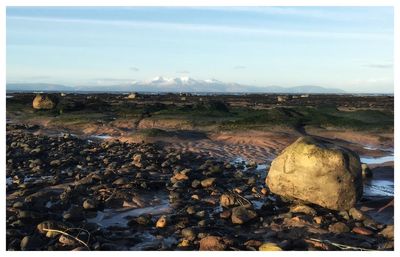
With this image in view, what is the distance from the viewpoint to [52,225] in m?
8.31

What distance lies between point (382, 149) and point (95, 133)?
675 inches

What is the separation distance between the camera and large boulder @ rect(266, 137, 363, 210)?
10031 millimetres

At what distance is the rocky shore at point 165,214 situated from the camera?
785cm

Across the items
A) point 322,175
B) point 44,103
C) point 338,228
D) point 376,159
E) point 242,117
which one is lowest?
point 376,159

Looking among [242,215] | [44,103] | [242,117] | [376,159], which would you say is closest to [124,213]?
[242,215]

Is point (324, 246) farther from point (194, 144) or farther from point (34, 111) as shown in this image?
point (34, 111)

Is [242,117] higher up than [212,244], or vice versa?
[242,117]

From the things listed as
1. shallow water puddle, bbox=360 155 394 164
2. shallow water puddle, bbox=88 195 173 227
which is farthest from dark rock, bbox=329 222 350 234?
shallow water puddle, bbox=360 155 394 164

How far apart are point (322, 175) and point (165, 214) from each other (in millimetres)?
3866

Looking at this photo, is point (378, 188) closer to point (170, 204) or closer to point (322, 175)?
point (322, 175)

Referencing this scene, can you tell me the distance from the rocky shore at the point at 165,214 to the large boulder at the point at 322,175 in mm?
316

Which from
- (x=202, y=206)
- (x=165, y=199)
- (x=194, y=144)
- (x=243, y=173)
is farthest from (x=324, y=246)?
(x=194, y=144)

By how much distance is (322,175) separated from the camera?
1022 centimetres

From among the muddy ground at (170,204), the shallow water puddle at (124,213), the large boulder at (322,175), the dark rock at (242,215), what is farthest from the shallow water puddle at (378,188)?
the shallow water puddle at (124,213)
